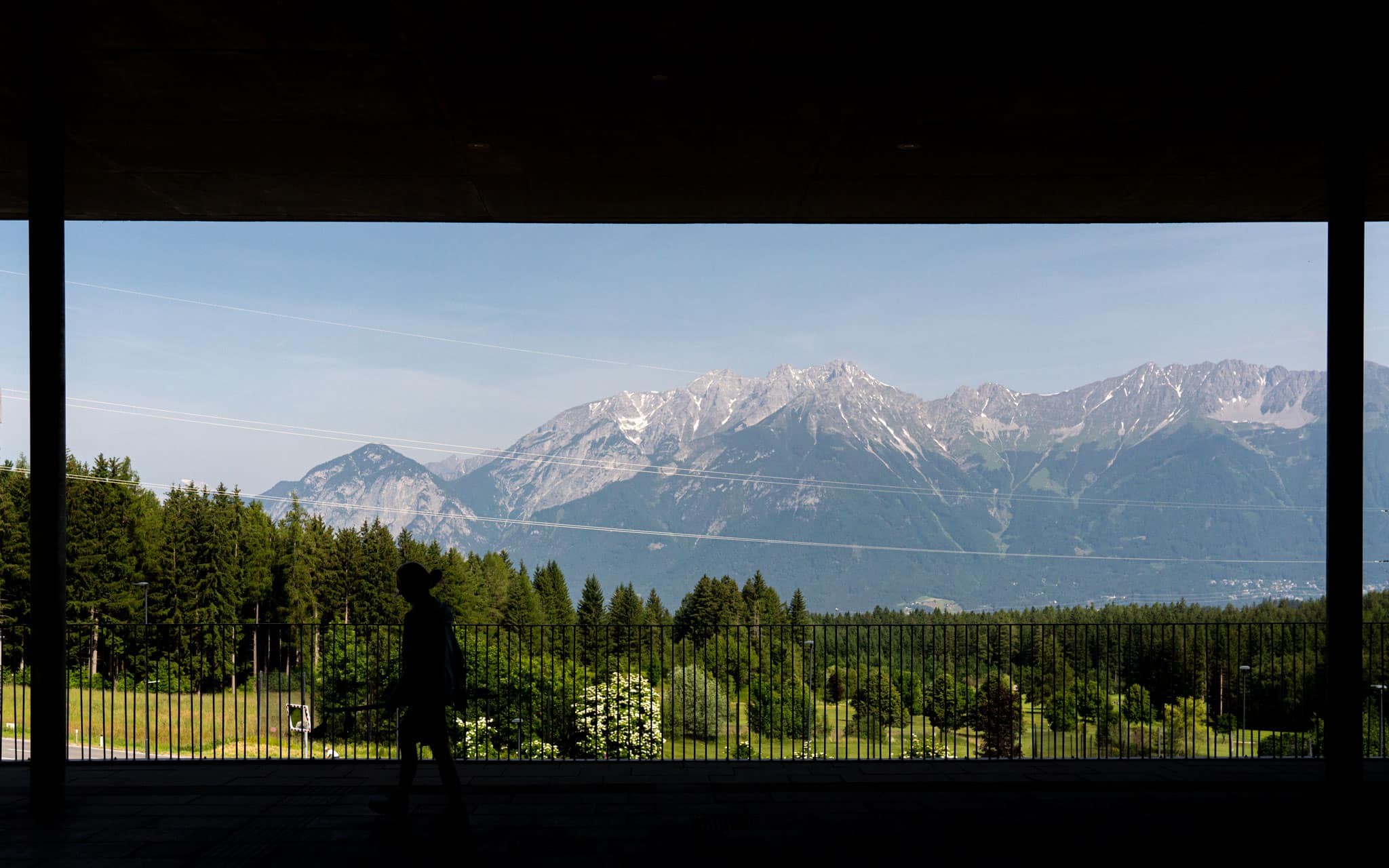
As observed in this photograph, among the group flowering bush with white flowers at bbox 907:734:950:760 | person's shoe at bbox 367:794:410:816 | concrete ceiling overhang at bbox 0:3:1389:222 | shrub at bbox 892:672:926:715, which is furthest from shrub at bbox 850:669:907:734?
concrete ceiling overhang at bbox 0:3:1389:222

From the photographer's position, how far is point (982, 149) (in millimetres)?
6875

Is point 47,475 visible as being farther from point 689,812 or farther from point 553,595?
point 553,595

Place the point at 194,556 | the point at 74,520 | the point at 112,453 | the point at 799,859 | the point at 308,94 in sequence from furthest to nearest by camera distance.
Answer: the point at 112,453, the point at 194,556, the point at 74,520, the point at 308,94, the point at 799,859

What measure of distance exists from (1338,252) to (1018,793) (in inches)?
162

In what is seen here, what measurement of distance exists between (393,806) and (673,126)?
434 cm

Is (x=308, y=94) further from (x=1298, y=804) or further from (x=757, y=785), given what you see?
(x=1298, y=804)

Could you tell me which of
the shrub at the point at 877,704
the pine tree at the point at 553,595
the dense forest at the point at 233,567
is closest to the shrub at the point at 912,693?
the shrub at the point at 877,704

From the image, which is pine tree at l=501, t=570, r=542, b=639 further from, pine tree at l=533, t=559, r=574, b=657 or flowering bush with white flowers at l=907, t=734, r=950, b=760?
flowering bush with white flowers at l=907, t=734, r=950, b=760

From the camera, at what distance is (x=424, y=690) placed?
5.88 meters

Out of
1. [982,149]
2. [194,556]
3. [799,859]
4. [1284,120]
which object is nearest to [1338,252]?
[1284,120]

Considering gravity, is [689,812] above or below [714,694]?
above

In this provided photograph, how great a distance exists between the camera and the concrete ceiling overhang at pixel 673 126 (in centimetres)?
542

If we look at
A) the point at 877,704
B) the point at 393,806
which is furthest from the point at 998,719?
the point at 393,806

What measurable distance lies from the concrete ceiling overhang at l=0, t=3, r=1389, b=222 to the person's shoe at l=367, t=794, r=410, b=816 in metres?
4.00
